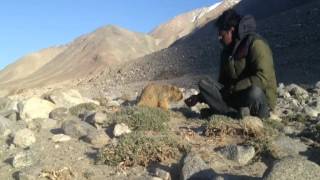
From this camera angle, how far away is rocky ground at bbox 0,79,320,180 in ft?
20.0

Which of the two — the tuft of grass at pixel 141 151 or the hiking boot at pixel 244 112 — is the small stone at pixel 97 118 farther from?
the hiking boot at pixel 244 112

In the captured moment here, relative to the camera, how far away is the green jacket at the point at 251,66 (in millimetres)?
7633

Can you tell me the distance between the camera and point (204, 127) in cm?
774

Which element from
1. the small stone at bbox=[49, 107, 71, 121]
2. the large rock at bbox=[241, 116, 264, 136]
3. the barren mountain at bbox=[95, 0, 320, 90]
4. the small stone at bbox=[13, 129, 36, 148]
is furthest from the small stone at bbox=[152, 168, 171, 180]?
the barren mountain at bbox=[95, 0, 320, 90]

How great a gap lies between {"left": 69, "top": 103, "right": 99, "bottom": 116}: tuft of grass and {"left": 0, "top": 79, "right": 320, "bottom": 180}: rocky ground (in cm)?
52

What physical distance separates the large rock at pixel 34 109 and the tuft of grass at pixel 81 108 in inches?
Answer: 16.1

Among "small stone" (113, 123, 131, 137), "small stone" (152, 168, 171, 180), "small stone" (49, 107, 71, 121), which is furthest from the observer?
"small stone" (49, 107, 71, 121)

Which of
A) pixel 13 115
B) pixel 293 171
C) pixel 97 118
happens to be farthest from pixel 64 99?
pixel 293 171

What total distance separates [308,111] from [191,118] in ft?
5.53

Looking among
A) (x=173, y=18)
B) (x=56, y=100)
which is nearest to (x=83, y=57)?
(x=173, y=18)

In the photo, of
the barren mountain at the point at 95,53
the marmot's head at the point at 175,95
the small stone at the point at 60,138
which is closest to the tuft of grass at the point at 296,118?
the marmot's head at the point at 175,95

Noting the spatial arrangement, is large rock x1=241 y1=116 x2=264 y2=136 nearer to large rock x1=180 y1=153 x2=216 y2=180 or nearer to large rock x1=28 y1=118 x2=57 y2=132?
large rock x1=180 y1=153 x2=216 y2=180

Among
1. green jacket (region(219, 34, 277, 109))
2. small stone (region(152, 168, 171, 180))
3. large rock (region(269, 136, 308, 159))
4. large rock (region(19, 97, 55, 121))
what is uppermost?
green jacket (region(219, 34, 277, 109))

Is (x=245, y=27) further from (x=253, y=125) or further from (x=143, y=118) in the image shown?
(x=143, y=118)
